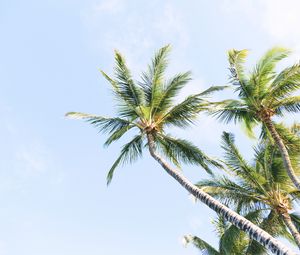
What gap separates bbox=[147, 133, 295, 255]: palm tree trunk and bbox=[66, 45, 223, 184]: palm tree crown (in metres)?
0.81

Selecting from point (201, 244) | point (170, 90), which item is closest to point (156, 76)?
point (170, 90)

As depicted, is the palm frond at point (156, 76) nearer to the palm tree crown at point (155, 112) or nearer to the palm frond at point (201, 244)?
the palm tree crown at point (155, 112)

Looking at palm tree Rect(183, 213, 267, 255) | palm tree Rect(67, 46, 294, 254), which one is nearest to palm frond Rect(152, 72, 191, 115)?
palm tree Rect(67, 46, 294, 254)

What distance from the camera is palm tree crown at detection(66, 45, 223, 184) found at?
47.5 feet

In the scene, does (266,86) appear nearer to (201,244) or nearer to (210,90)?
(210,90)

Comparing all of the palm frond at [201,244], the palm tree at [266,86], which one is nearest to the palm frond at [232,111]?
the palm tree at [266,86]

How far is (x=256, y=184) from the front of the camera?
14844 millimetres

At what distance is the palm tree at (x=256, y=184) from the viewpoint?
14.8 metres

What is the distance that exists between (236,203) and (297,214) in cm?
234

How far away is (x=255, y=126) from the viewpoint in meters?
15.5

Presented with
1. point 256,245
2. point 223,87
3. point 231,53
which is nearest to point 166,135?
point 223,87

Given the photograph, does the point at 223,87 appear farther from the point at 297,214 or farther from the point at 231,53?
the point at 297,214

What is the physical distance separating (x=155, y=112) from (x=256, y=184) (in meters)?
4.62

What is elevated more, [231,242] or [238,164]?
[238,164]
